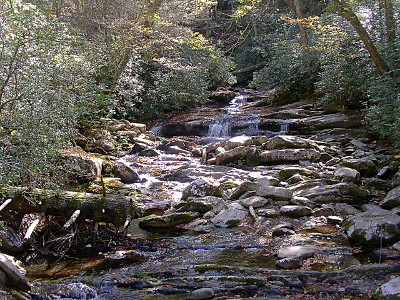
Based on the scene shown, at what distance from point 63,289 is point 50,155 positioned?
1818 millimetres

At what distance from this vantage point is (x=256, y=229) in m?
5.71

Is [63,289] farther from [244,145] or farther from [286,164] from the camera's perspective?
[244,145]

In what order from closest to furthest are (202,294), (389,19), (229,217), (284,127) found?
(202,294), (229,217), (389,19), (284,127)

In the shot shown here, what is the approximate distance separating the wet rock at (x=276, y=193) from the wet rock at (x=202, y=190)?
3.42 ft

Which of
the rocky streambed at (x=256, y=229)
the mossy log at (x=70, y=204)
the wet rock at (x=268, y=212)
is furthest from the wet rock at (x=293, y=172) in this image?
the mossy log at (x=70, y=204)

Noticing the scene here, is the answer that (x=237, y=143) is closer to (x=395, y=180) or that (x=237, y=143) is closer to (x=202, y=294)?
(x=395, y=180)

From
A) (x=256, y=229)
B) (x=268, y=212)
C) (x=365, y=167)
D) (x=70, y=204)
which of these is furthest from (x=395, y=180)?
(x=70, y=204)

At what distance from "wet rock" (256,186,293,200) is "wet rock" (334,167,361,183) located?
140cm

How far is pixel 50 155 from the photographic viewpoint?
4715 millimetres

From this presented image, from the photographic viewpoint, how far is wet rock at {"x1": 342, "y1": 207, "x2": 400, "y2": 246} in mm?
4396

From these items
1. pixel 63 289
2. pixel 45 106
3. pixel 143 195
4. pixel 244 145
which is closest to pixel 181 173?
pixel 143 195

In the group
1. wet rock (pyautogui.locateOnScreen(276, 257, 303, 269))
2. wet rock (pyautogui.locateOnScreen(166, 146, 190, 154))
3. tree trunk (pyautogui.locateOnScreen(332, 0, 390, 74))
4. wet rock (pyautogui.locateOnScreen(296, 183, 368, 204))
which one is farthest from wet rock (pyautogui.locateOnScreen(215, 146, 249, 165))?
wet rock (pyautogui.locateOnScreen(276, 257, 303, 269))

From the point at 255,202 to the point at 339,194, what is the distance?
1.59 m

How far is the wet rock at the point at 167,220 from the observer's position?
20.4ft
